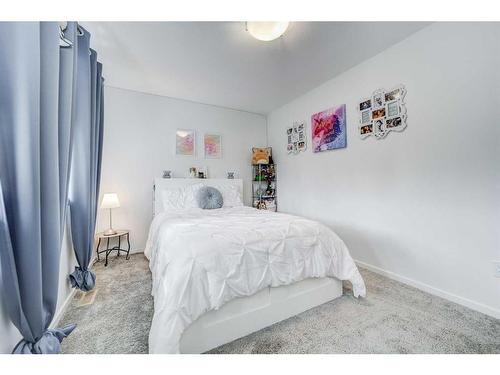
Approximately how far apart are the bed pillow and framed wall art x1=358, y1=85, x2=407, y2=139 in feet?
8.72

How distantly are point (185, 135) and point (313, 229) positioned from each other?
9.19 feet

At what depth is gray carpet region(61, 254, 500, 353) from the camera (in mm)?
1302

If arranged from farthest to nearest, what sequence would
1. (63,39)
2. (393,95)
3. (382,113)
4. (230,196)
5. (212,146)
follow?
(212,146)
(230,196)
(382,113)
(393,95)
(63,39)

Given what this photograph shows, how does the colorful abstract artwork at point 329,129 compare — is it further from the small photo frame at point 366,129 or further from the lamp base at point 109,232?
the lamp base at point 109,232

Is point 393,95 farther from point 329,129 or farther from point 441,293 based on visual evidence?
point 441,293

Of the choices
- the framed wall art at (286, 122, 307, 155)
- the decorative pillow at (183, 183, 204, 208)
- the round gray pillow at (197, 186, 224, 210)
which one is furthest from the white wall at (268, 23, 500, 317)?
→ the decorative pillow at (183, 183, 204, 208)

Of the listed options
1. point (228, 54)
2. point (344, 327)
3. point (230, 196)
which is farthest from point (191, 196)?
point (344, 327)

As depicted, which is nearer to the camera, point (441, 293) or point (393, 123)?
point (441, 293)

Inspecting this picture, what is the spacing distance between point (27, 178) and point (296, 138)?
337 cm

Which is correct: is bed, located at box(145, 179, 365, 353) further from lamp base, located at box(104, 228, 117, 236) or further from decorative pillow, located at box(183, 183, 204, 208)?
lamp base, located at box(104, 228, 117, 236)

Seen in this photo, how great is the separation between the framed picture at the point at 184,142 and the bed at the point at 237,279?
209cm

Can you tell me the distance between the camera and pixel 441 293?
6.21 feet

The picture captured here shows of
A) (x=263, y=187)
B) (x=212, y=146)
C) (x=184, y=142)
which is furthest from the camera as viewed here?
(x=263, y=187)
